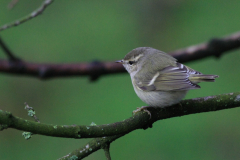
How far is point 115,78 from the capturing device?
26.5 feet

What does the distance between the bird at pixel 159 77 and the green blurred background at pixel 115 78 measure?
2578 millimetres

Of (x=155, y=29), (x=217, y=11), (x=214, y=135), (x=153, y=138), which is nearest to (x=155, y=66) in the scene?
(x=153, y=138)

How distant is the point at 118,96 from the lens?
24.3 ft

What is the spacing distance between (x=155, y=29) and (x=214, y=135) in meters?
3.56

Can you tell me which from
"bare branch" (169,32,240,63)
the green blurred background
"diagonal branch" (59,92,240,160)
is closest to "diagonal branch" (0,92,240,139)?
"diagonal branch" (59,92,240,160)

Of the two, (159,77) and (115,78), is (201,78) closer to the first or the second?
(159,77)

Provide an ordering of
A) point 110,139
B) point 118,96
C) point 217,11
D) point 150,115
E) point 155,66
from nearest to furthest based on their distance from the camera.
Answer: point 110,139 → point 150,115 → point 155,66 → point 118,96 → point 217,11

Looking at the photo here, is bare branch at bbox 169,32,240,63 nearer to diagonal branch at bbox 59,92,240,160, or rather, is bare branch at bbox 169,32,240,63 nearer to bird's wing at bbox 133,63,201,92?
bird's wing at bbox 133,63,201,92

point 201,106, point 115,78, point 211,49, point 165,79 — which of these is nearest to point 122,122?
point 201,106

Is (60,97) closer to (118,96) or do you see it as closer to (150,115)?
(118,96)

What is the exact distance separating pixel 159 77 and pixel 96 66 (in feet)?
3.67

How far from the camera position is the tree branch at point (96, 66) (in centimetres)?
446

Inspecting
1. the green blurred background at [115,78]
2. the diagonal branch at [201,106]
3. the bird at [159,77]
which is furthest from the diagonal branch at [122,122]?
the green blurred background at [115,78]

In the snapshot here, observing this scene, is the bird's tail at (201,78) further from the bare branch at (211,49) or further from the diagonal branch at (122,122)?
the bare branch at (211,49)
